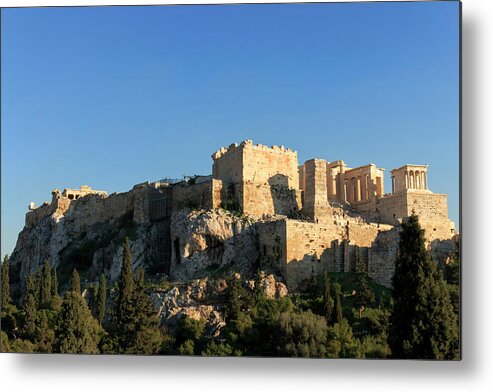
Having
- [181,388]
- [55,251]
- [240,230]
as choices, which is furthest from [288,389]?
[55,251]

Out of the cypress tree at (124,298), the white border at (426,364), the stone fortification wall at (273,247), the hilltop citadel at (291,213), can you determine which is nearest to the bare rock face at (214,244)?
the hilltop citadel at (291,213)

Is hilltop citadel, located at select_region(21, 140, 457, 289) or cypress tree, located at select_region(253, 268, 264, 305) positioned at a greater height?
hilltop citadel, located at select_region(21, 140, 457, 289)

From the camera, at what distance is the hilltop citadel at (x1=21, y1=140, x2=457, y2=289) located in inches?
1252

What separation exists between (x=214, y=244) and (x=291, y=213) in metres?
3.78

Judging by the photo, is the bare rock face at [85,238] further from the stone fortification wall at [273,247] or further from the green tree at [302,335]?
the green tree at [302,335]

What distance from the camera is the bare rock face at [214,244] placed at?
3281cm

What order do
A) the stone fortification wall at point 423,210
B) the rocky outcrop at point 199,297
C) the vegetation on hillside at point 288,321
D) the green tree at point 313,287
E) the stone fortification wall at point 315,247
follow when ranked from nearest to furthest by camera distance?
the vegetation on hillside at point 288,321 → the green tree at point 313,287 → the rocky outcrop at point 199,297 → the stone fortification wall at point 315,247 → the stone fortification wall at point 423,210

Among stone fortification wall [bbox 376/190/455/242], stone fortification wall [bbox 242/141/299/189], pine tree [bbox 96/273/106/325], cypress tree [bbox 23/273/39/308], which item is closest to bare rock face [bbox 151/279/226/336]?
pine tree [bbox 96/273/106/325]

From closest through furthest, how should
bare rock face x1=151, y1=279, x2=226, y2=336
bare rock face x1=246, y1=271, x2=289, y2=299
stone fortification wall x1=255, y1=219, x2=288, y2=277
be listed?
1. bare rock face x1=151, y1=279, x2=226, y2=336
2. bare rock face x1=246, y1=271, x2=289, y2=299
3. stone fortification wall x1=255, y1=219, x2=288, y2=277

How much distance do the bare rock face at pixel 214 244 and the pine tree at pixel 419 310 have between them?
11.4m

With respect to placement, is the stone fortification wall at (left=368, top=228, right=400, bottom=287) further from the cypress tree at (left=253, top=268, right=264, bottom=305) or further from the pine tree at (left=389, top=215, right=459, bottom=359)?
the pine tree at (left=389, top=215, right=459, bottom=359)

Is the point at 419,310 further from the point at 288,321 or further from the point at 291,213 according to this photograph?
the point at 291,213

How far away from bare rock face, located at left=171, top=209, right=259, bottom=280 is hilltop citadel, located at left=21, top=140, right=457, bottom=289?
5cm

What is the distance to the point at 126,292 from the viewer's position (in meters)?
26.1
